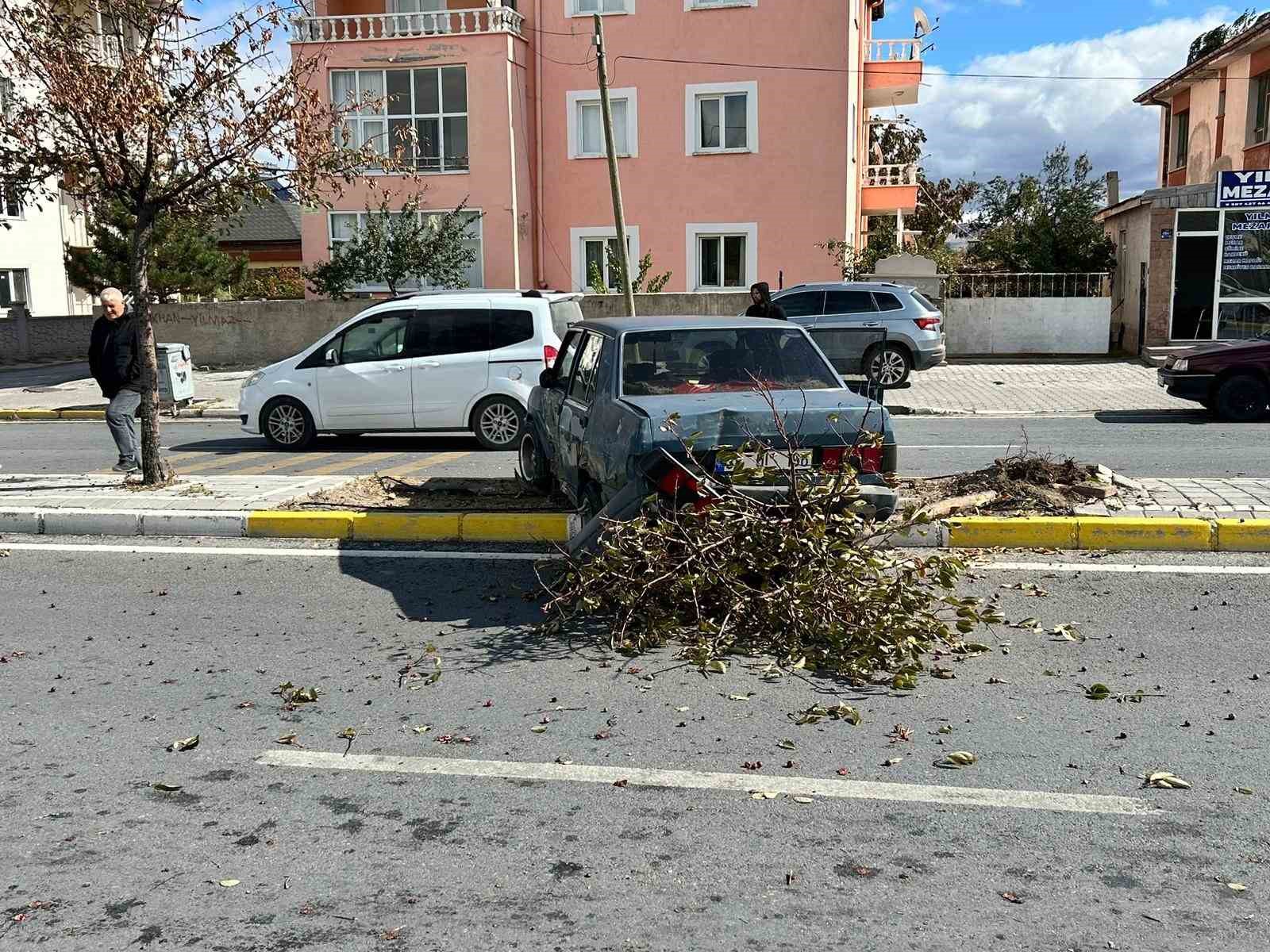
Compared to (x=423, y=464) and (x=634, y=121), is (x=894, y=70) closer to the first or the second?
(x=634, y=121)

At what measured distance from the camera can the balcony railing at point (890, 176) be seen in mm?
33031

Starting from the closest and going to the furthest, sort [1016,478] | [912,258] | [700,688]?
1. [700,688]
2. [1016,478]
3. [912,258]

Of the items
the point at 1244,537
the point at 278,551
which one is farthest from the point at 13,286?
the point at 1244,537

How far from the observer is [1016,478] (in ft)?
29.1

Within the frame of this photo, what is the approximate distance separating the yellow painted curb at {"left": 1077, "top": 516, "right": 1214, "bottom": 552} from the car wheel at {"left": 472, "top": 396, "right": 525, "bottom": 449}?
7.16m

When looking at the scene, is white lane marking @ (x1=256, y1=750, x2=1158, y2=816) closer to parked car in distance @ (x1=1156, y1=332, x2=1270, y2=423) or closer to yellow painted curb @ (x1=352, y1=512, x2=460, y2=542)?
yellow painted curb @ (x1=352, y1=512, x2=460, y2=542)

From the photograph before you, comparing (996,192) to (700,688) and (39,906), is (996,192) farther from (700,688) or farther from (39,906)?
(39,906)

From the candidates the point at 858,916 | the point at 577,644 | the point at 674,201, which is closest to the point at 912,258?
the point at 674,201

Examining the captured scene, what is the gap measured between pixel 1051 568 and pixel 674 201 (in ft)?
72.5

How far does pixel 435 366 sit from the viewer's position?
13.5 m

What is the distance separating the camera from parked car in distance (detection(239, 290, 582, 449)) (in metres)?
13.4

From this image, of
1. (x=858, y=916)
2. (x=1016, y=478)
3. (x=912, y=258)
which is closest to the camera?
(x=858, y=916)

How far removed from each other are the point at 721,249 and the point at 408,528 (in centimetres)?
2113

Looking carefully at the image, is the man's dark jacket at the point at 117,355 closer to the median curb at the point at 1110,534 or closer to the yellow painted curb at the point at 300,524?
the yellow painted curb at the point at 300,524
